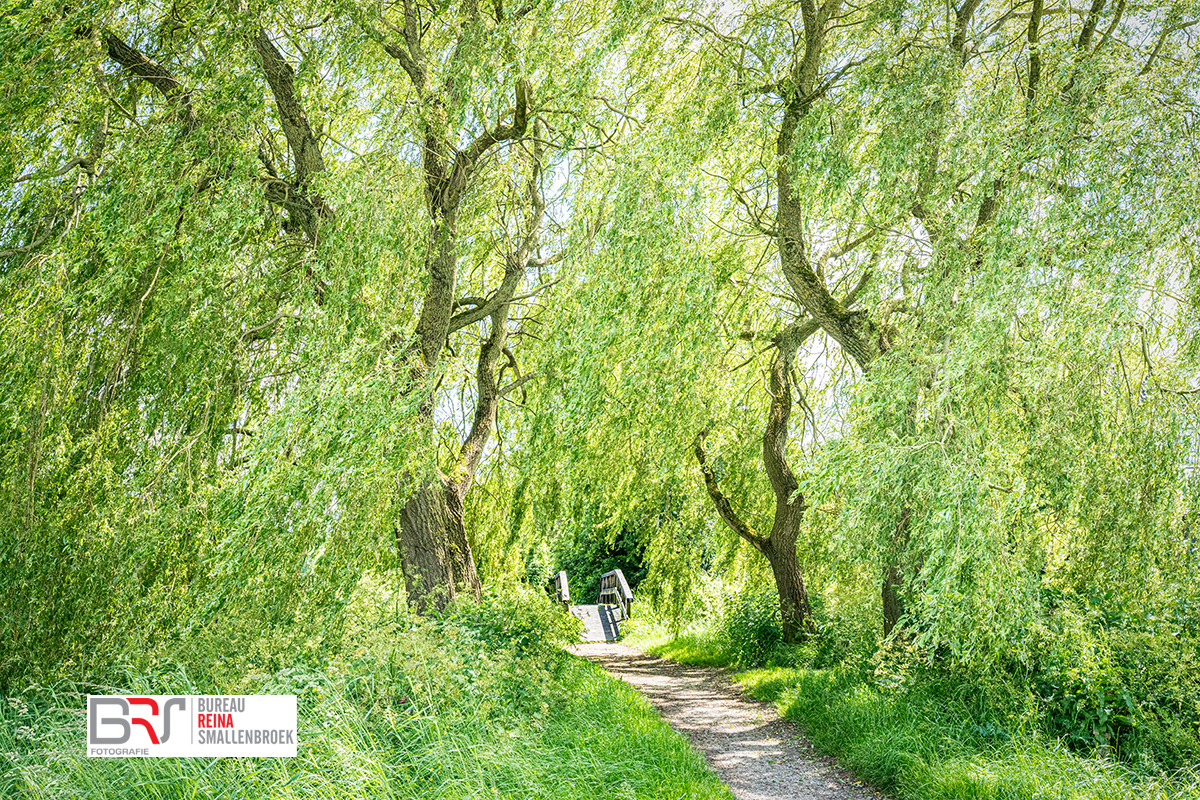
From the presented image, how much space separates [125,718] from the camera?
3797mm

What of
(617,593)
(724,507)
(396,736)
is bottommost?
(617,593)

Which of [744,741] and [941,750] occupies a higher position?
[941,750]

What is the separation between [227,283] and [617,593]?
15.1 meters

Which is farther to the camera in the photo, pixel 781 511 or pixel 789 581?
pixel 789 581

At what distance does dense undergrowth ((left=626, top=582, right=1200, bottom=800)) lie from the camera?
4.71m

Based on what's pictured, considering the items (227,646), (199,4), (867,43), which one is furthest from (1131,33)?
(227,646)

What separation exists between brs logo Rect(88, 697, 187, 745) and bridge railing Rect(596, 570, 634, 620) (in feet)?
46.8

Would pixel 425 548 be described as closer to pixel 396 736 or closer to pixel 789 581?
pixel 396 736

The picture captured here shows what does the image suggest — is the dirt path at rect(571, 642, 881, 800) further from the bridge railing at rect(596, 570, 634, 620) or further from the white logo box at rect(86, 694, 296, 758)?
the bridge railing at rect(596, 570, 634, 620)

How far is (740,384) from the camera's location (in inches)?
398

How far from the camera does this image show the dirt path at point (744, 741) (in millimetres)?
5551

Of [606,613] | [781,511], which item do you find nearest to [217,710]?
[781,511]

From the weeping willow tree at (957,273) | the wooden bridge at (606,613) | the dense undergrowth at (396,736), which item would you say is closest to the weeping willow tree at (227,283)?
the dense undergrowth at (396,736)

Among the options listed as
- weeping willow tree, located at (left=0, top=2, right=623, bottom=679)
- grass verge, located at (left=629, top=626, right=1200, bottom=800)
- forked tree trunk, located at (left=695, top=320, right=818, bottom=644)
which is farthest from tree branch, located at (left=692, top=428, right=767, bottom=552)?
weeping willow tree, located at (left=0, top=2, right=623, bottom=679)
